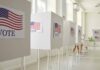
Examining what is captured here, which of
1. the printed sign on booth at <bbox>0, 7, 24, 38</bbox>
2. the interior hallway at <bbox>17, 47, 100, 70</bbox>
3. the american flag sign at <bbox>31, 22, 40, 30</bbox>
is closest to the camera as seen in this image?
the printed sign on booth at <bbox>0, 7, 24, 38</bbox>

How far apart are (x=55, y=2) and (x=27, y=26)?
34.0 feet

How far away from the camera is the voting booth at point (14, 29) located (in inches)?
100.0

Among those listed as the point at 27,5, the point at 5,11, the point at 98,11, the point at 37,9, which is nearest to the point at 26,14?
the point at 27,5

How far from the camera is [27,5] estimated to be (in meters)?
3.11

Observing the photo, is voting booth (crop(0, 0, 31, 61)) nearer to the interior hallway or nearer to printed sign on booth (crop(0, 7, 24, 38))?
printed sign on booth (crop(0, 7, 24, 38))

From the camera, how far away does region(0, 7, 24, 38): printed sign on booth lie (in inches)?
99.2

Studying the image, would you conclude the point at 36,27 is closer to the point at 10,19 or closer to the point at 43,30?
the point at 43,30

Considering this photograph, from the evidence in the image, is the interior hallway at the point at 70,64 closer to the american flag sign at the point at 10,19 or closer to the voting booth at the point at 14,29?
the voting booth at the point at 14,29

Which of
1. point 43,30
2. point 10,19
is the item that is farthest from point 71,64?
point 10,19

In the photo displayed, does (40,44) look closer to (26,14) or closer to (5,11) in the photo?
(26,14)

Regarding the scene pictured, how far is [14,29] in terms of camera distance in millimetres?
2738

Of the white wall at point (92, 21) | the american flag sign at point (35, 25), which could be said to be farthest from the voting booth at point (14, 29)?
the white wall at point (92, 21)

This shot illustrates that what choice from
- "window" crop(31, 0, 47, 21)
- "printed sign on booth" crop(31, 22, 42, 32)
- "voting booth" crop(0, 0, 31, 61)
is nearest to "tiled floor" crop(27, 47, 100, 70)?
"printed sign on booth" crop(31, 22, 42, 32)


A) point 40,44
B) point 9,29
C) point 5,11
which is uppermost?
point 5,11
